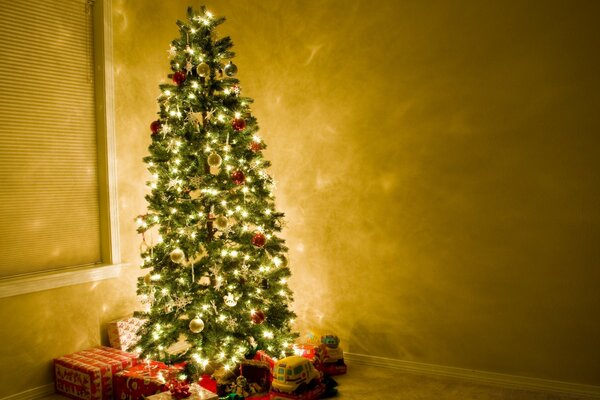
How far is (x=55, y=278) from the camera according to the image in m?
3.40

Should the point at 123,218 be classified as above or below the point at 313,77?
below

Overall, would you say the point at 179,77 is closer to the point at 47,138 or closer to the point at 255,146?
the point at 255,146

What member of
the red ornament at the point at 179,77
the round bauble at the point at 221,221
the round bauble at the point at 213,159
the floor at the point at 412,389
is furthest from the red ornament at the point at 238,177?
the floor at the point at 412,389

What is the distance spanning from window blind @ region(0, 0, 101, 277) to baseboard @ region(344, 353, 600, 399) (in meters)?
2.35

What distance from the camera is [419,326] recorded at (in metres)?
3.69

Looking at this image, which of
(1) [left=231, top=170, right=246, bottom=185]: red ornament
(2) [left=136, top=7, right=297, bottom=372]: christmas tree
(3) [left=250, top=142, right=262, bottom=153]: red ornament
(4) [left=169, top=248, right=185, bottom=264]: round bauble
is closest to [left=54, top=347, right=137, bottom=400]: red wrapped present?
(2) [left=136, top=7, right=297, bottom=372]: christmas tree

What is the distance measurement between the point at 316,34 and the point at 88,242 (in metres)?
2.45

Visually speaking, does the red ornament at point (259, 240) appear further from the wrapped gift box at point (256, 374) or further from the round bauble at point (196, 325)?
the wrapped gift box at point (256, 374)

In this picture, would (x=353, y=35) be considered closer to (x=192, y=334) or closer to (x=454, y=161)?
(x=454, y=161)

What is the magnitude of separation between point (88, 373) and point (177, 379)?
59cm

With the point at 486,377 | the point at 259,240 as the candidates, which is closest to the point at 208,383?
the point at 259,240

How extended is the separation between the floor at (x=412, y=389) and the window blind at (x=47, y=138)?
108cm

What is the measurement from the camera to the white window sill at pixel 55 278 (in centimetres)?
318

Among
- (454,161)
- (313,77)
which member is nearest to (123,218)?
(313,77)
